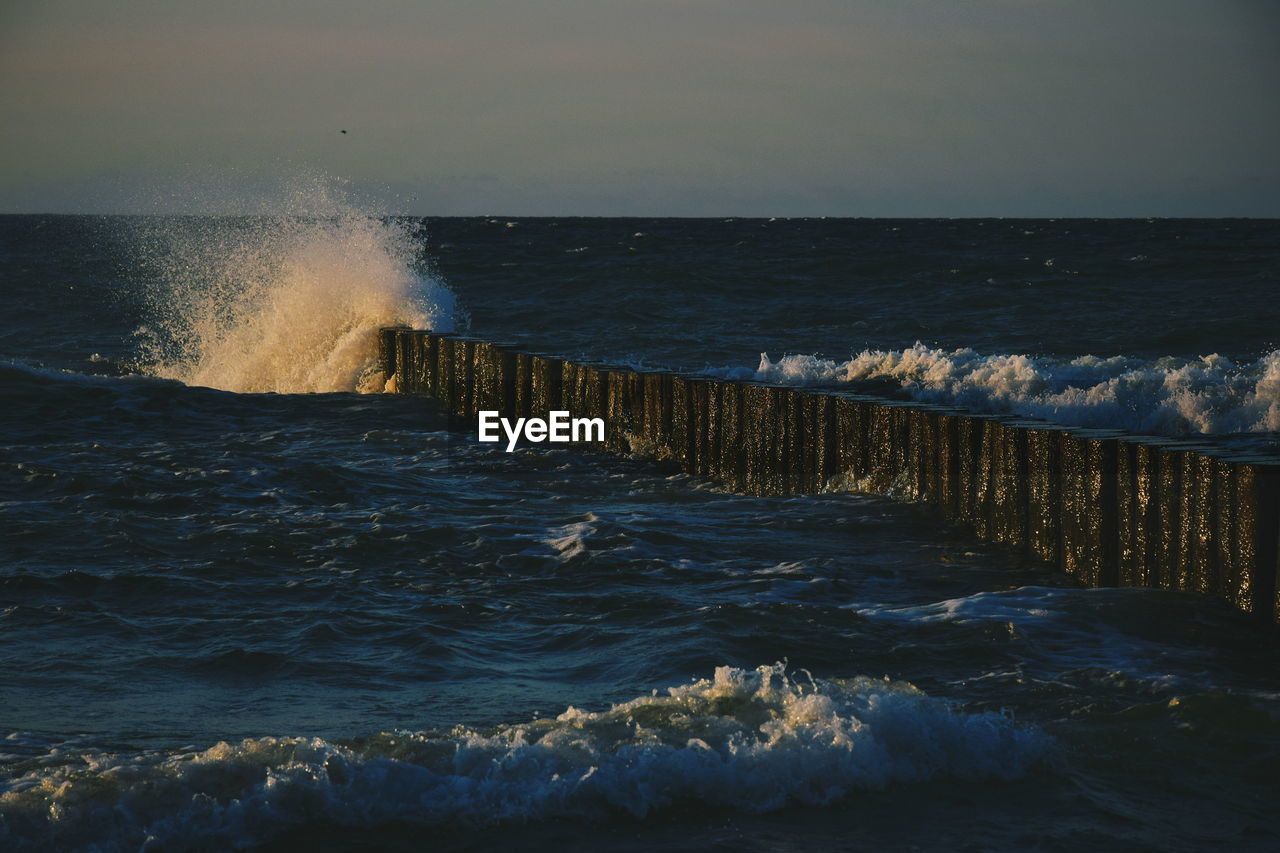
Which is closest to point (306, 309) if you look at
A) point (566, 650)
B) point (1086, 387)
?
point (1086, 387)

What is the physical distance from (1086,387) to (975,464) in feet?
14.1

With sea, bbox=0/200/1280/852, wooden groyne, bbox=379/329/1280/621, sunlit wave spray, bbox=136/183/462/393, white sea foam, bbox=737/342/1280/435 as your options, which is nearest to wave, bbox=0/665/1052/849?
sea, bbox=0/200/1280/852

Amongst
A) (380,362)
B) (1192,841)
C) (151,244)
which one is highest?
(151,244)

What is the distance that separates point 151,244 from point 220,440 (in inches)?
1686

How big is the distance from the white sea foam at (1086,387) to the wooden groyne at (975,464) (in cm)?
89

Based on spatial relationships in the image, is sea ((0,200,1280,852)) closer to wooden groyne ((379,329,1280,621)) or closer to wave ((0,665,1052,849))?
wave ((0,665,1052,849))

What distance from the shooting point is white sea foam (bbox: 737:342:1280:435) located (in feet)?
32.0

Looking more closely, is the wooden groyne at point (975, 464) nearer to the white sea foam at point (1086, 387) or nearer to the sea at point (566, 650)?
the sea at point (566, 650)

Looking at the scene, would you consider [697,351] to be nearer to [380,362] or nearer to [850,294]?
[380,362]

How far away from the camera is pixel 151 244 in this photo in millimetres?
50562

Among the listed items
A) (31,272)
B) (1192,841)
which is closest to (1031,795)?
(1192,841)

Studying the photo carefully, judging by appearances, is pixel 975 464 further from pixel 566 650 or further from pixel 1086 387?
pixel 1086 387

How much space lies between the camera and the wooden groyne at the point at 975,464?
5.95 meters

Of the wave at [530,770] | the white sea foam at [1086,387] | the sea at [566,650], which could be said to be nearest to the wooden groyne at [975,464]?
the sea at [566,650]
